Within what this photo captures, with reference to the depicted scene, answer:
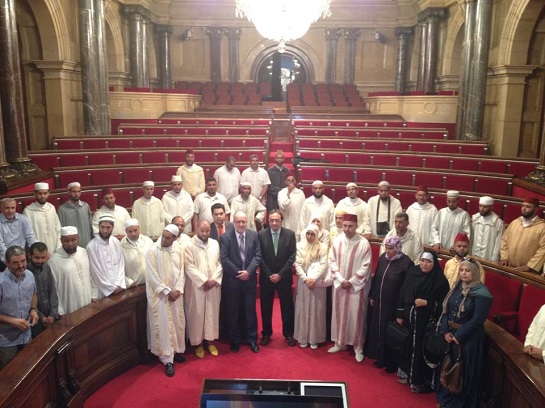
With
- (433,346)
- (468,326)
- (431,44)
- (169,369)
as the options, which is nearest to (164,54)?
(431,44)

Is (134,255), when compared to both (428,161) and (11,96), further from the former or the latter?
(428,161)

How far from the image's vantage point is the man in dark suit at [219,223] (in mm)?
5594

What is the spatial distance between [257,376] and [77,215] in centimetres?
308

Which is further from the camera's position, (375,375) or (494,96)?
(494,96)

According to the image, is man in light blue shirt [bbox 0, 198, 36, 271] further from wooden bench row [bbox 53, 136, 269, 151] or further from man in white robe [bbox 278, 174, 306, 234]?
wooden bench row [bbox 53, 136, 269, 151]

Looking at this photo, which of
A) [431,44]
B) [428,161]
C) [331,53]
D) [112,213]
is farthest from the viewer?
[331,53]

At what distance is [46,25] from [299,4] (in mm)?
5556

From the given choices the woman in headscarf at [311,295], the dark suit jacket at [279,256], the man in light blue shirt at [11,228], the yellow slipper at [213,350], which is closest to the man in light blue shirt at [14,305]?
the man in light blue shirt at [11,228]

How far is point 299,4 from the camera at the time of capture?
1079cm

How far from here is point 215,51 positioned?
19.8 meters

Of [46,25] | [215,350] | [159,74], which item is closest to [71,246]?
[215,350]

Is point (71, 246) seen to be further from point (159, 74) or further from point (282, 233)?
point (159, 74)

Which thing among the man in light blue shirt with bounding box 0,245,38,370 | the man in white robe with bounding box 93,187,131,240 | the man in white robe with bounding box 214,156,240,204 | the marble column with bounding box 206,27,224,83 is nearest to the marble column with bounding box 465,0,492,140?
the man in white robe with bounding box 214,156,240,204

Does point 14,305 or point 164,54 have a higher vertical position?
point 164,54
